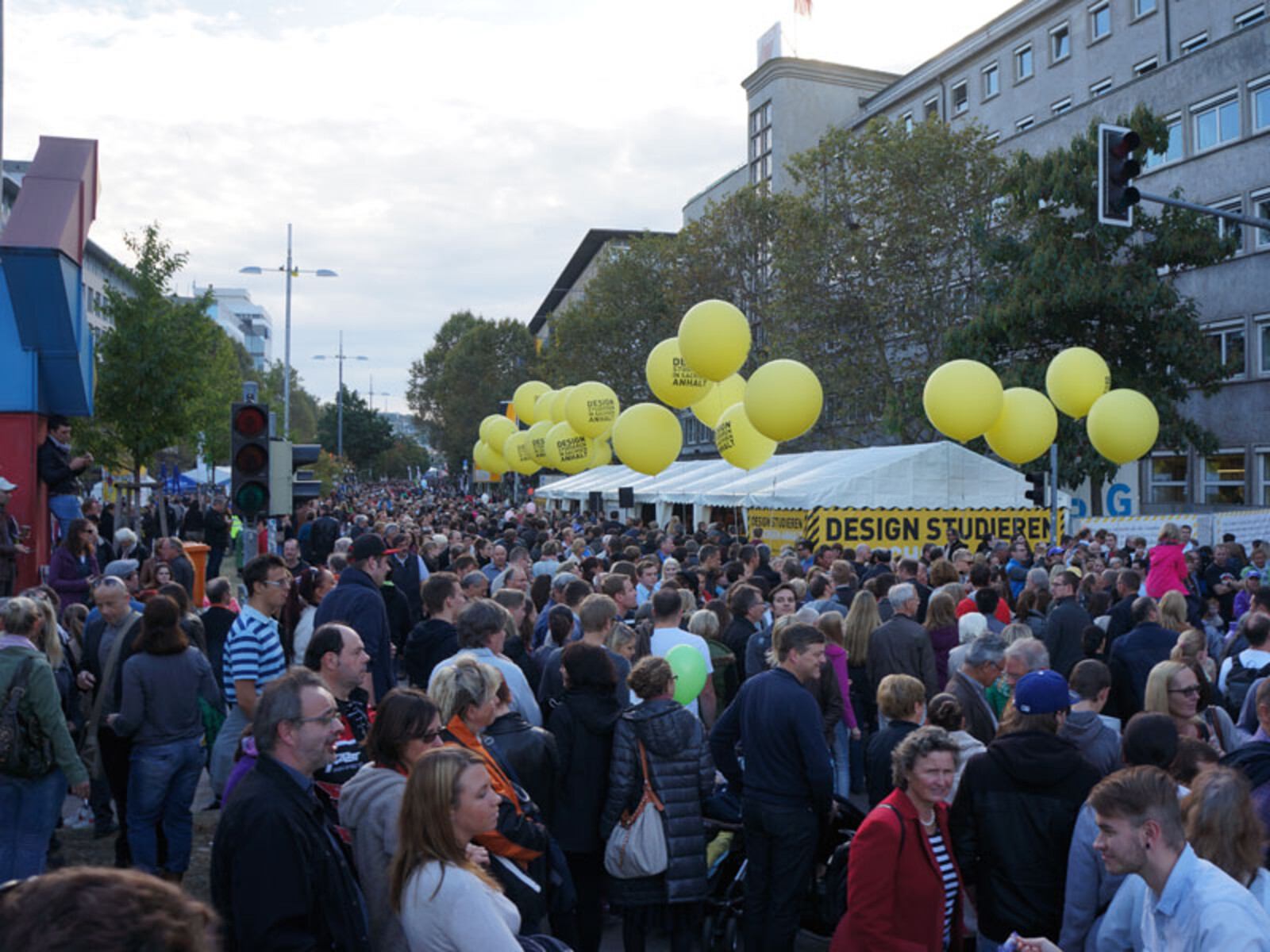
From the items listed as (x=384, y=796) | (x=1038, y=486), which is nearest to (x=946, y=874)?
(x=384, y=796)

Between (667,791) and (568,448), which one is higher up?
(568,448)

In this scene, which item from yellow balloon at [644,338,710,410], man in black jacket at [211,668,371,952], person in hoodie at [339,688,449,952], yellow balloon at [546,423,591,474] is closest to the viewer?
man in black jacket at [211,668,371,952]

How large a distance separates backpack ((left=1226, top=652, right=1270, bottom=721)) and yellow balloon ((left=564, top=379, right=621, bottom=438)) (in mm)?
14629

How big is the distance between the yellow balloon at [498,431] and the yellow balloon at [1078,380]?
62.8 feet

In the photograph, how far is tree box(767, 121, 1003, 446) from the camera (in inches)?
1179

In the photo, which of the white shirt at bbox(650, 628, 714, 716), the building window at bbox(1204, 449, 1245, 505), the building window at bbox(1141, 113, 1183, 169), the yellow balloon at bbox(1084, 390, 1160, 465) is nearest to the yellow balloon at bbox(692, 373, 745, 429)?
the yellow balloon at bbox(1084, 390, 1160, 465)

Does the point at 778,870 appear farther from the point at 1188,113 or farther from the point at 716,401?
the point at 1188,113

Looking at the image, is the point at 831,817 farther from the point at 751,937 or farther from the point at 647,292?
the point at 647,292

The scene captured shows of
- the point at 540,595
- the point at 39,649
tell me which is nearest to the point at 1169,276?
the point at 540,595

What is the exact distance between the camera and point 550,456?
79.0 feet

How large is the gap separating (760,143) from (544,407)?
32157 millimetres

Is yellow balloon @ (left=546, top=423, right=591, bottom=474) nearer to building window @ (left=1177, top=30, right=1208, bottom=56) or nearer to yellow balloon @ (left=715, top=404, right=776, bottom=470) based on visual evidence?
yellow balloon @ (left=715, top=404, right=776, bottom=470)

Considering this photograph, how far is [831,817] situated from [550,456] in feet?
62.0

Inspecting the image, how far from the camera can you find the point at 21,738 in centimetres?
529
